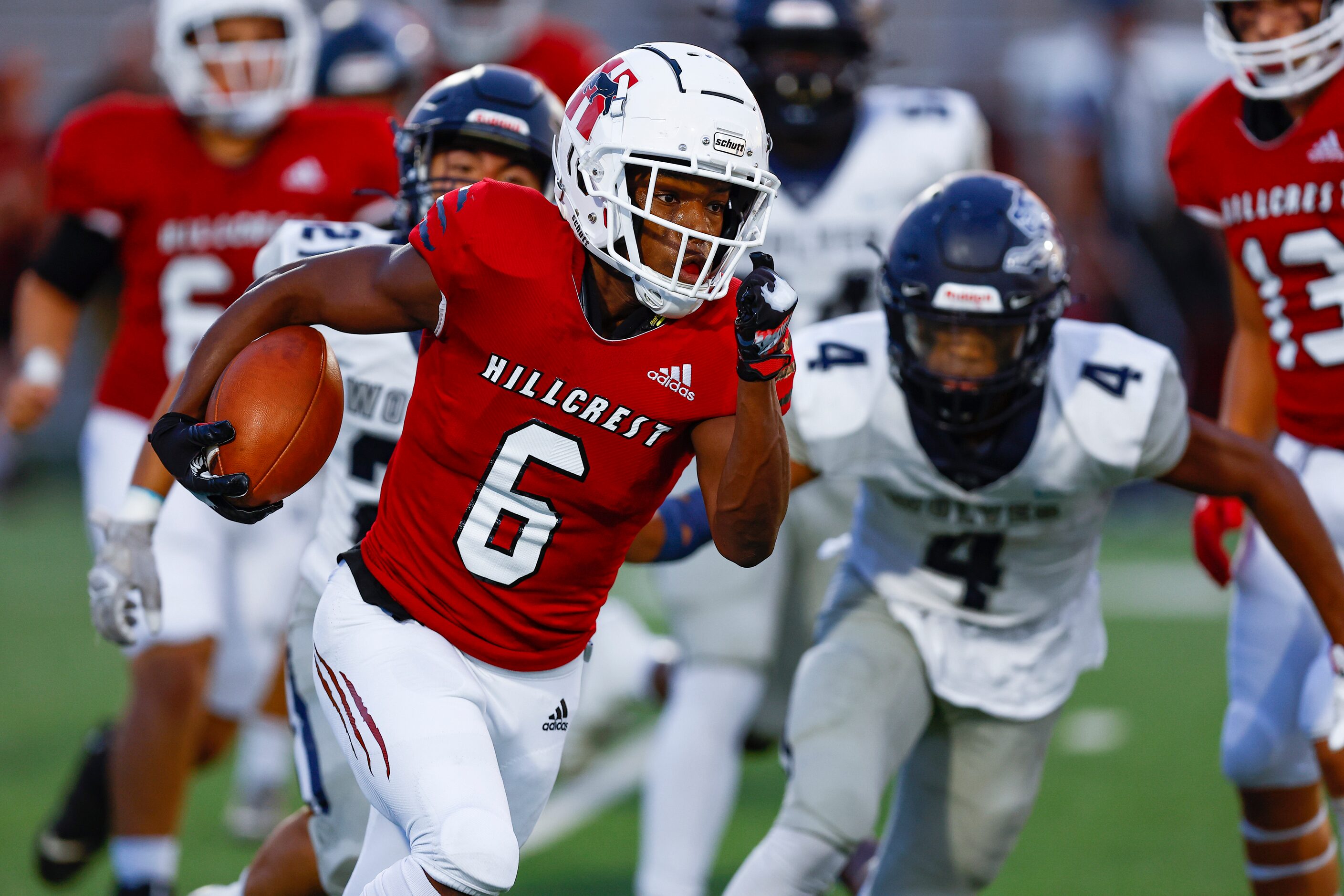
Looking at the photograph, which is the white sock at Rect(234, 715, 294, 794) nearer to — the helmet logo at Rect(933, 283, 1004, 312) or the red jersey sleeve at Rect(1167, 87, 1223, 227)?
the helmet logo at Rect(933, 283, 1004, 312)

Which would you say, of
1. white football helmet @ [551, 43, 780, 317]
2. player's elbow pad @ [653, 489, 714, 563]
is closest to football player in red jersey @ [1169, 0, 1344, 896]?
player's elbow pad @ [653, 489, 714, 563]

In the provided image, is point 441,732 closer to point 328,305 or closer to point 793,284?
point 328,305

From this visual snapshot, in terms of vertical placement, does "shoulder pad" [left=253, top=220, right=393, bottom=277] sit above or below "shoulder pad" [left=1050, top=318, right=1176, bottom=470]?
above

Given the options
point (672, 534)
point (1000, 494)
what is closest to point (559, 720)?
point (672, 534)

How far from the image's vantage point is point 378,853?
3.10 m

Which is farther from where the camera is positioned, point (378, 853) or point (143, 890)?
point (143, 890)

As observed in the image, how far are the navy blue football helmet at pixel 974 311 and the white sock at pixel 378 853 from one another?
50.4 inches

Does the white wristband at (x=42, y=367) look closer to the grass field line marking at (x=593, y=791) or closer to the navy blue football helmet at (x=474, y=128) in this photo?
the navy blue football helmet at (x=474, y=128)

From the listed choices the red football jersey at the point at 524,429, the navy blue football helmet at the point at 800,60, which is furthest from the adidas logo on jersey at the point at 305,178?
the red football jersey at the point at 524,429

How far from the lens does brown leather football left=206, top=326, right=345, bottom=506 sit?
2.97 meters

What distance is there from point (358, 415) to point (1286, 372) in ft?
6.84

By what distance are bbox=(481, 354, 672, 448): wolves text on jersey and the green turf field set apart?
154cm

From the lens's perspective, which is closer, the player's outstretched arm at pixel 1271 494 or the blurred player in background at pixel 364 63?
the player's outstretched arm at pixel 1271 494

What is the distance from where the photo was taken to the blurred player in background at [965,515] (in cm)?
338
